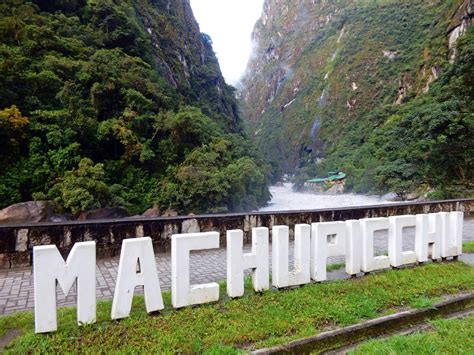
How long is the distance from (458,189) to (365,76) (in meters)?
69.1

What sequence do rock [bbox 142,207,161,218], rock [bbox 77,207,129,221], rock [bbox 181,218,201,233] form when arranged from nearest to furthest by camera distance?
rock [bbox 181,218,201,233] → rock [bbox 77,207,129,221] → rock [bbox 142,207,161,218]

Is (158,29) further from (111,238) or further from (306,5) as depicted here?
(306,5)

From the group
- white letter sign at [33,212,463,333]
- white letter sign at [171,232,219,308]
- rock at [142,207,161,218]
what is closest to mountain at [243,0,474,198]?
white letter sign at [33,212,463,333]

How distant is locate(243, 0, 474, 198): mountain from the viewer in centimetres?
1997

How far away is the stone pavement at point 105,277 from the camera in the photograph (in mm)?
4172

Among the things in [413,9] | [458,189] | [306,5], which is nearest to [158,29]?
[458,189]

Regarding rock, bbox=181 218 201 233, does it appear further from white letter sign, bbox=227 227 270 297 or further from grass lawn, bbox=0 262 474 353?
white letter sign, bbox=227 227 270 297

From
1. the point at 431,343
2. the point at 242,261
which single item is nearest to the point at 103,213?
the point at 242,261

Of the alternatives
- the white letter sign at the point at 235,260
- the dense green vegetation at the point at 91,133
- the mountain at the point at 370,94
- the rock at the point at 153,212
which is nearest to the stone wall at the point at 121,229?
the white letter sign at the point at 235,260

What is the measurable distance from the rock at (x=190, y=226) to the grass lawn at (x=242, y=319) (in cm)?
243

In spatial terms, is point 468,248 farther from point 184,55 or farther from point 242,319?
point 184,55

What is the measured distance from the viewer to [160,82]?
2947cm

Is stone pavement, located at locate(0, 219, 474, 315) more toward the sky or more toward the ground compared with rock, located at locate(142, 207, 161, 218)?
more toward the sky

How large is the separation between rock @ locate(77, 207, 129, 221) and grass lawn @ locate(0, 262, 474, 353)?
1375 cm
